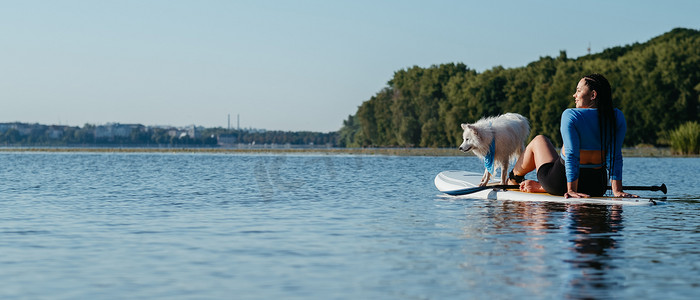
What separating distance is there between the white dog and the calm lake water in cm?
89

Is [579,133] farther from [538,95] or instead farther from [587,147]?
[538,95]

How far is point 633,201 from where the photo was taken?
46.9 ft

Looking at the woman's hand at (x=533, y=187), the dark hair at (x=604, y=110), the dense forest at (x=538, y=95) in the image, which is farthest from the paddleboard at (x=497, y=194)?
the dense forest at (x=538, y=95)

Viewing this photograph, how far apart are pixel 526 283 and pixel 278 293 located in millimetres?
2361

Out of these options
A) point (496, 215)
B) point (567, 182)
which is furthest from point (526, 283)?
point (496, 215)

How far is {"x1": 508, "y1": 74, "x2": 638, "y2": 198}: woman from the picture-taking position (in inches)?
532

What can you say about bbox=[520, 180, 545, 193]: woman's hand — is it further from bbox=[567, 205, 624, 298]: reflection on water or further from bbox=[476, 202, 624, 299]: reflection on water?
bbox=[567, 205, 624, 298]: reflection on water

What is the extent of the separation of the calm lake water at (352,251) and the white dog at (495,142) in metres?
0.89

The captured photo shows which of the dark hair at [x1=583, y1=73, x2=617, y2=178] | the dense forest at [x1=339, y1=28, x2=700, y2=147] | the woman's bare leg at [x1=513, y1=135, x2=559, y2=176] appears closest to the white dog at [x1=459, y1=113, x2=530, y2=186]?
the woman's bare leg at [x1=513, y1=135, x2=559, y2=176]

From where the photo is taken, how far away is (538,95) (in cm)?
9869

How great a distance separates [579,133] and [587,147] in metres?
0.28

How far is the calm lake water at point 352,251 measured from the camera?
327 inches

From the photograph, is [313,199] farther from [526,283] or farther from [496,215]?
[526,283]

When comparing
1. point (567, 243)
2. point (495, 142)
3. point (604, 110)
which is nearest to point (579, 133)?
point (604, 110)
